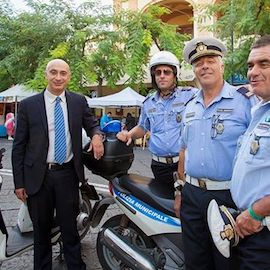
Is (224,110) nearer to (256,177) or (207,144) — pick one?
(207,144)

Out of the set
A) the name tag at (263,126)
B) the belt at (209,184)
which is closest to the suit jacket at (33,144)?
the belt at (209,184)

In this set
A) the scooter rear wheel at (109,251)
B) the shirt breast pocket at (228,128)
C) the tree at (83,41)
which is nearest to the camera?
the shirt breast pocket at (228,128)

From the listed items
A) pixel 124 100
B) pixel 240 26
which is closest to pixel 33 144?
pixel 240 26

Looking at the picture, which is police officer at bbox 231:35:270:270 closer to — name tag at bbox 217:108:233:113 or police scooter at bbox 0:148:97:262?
name tag at bbox 217:108:233:113

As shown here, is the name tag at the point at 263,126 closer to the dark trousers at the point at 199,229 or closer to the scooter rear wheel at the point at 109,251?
the dark trousers at the point at 199,229

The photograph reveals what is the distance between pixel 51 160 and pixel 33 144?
0.19 m

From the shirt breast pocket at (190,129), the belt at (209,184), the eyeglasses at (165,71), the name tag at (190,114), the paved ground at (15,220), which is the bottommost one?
the paved ground at (15,220)

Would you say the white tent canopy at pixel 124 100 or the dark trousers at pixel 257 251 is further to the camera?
the white tent canopy at pixel 124 100

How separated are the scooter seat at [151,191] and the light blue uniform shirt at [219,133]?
22.6 inches

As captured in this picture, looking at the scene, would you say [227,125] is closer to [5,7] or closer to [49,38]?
[49,38]

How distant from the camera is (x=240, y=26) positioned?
6.79 m

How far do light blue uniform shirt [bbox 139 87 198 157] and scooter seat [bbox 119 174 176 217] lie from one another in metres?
0.32

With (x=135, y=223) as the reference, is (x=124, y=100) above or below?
above

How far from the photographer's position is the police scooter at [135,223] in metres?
2.68
